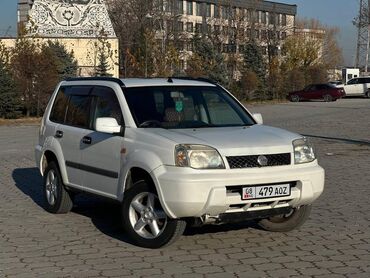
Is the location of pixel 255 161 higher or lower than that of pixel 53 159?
higher

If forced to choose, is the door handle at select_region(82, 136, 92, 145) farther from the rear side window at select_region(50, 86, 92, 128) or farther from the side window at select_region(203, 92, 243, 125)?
the side window at select_region(203, 92, 243, 125)

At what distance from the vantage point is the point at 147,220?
6469 mm

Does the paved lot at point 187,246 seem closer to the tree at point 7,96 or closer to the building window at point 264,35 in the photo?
the tree at point 7,96

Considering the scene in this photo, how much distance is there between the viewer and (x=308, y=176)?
6449 millimetres

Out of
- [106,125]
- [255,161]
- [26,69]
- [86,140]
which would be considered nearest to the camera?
[255,161]

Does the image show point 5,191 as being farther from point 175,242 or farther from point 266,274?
point 266,274

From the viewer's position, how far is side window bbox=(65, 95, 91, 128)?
7.80 meters

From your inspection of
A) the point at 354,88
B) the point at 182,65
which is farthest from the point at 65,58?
the point at 354,88

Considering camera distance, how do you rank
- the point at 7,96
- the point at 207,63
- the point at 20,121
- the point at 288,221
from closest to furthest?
the point at 288,221 → the point at 20,121 → the point at 7,96 → the point at 207,63

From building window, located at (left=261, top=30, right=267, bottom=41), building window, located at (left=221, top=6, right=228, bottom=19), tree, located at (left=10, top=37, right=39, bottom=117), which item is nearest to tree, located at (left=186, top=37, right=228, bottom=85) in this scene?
building window, located at (left=221, top=6, right=228, bottom=19)

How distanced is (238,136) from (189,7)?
4111 inches

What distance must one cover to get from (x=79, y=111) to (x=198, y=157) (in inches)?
98.2

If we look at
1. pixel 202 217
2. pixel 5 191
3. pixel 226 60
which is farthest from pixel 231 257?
pixel 226 60

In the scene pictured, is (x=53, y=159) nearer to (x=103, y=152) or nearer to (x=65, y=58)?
(x=103, y=152)
